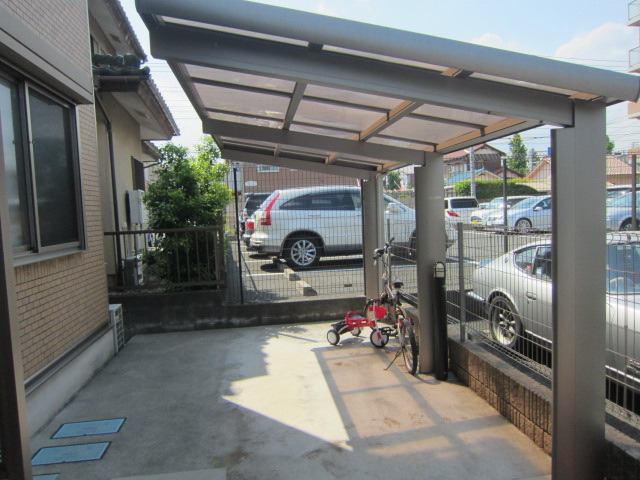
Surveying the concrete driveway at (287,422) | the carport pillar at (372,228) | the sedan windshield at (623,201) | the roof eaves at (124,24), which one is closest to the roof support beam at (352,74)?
the concrete driveway at (287,422)

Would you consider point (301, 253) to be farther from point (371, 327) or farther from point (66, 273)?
point (66, 273)

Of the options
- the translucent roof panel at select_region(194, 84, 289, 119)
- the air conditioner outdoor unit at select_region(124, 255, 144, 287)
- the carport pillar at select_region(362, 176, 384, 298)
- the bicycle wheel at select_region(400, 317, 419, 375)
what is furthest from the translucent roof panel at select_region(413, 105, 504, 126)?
the air conditioner outdoor unit at select_region(124, 255, 144, 287)

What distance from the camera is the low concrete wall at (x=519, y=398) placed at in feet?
7.59

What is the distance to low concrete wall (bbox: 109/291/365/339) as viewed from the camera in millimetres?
5934

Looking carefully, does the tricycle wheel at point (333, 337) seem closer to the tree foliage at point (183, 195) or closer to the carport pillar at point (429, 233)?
the carport pillar at point (429, 233)

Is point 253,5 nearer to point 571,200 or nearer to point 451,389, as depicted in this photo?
point 571,200

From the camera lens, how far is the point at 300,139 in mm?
4375

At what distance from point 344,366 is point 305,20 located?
3434 millimetres

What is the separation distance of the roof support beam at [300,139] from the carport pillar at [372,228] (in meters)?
1.78

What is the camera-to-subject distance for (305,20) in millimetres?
2047

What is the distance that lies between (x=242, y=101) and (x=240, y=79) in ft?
1.98

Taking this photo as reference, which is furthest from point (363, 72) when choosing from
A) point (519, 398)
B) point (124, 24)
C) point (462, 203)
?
point (462, 203)

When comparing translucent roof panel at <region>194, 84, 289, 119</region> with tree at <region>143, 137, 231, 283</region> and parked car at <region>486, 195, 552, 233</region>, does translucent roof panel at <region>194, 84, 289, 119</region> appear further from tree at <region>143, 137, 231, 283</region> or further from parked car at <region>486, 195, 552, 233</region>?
parked car at <region>486, 195, 552, 233</region>

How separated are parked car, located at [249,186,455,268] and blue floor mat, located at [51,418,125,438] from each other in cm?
412
